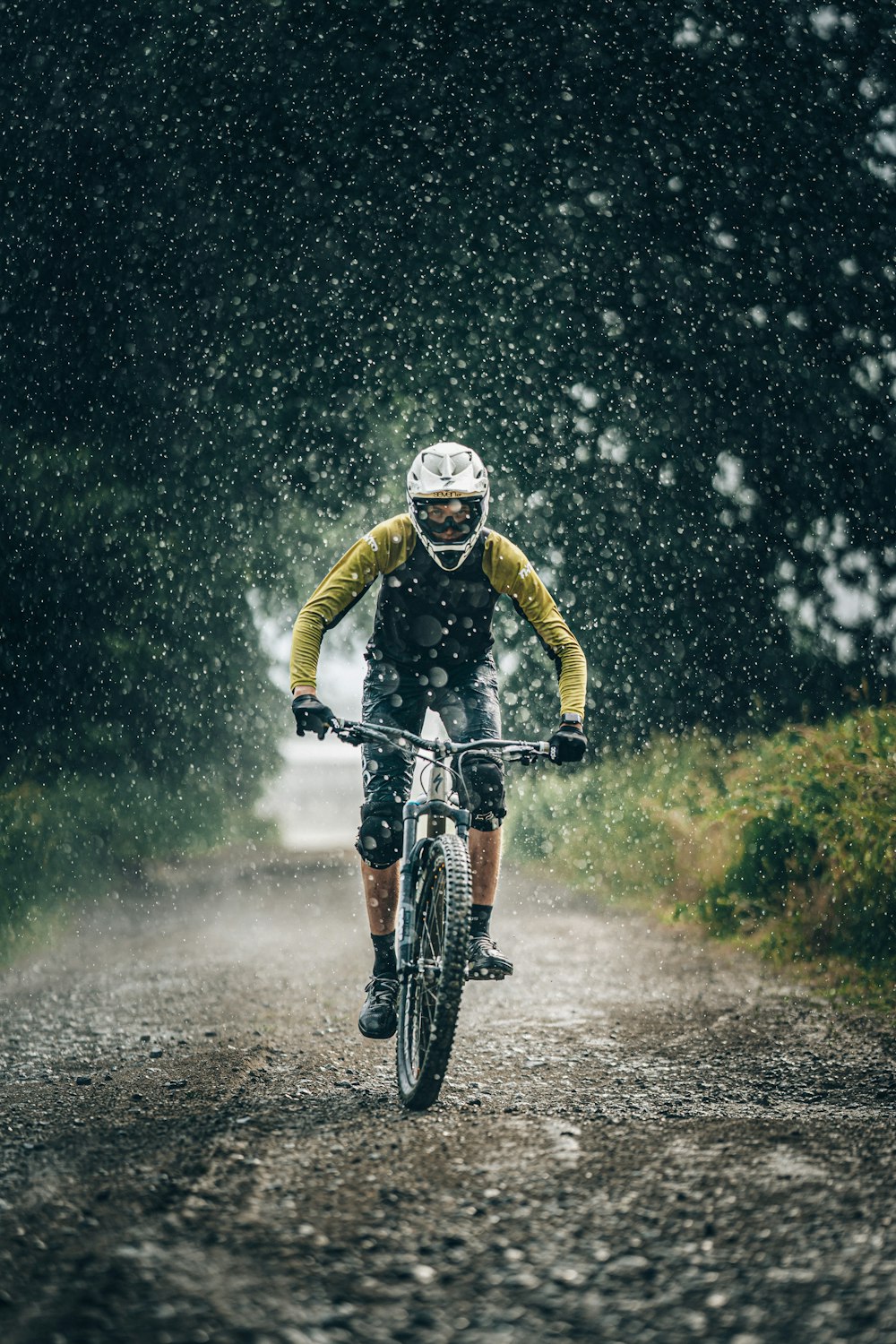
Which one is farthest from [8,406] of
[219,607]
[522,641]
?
[522,641]

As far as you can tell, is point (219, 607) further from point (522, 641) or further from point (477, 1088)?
point (477, 1088)

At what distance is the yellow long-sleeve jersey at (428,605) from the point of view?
5055 millimetres

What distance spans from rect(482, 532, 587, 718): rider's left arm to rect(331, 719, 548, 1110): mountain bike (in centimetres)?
39

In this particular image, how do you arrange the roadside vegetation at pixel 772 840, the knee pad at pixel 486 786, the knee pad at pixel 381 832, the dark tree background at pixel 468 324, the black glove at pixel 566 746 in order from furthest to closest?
1. the dark tree background at pixel 468 324
2. the roadside vegetation at pixel 772 840
3. the knee pad at pixel 381 832
4. the knee pad at pixel 486 786
5. the black glove at pixel 566 746

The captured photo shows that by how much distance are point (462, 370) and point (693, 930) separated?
718cm

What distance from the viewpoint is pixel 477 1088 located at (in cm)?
483

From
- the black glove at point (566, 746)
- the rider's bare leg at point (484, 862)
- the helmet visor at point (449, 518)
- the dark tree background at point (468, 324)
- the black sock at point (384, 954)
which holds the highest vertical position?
the dark tree background at point (468, 324)

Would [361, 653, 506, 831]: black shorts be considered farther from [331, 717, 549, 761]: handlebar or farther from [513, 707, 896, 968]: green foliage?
[513, 707, 896, 968]: green foliage

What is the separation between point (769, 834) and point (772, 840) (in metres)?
0.05

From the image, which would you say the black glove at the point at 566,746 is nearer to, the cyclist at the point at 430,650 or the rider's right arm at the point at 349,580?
the cyclist at the point at 430,650

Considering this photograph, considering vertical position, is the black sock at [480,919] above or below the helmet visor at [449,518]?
below

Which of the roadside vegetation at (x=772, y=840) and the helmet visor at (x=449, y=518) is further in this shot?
the roadside vegetation at (x=772, y=840)

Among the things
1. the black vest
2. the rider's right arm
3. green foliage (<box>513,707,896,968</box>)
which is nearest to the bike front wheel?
the black vest

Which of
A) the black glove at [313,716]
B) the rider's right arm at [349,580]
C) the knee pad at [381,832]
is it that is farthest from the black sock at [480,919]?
the rider's right arm at [349,580]
